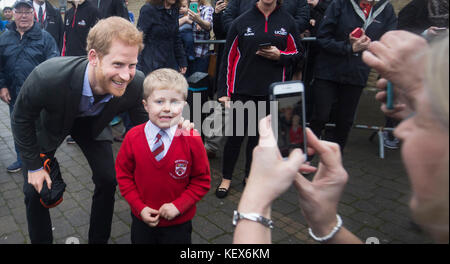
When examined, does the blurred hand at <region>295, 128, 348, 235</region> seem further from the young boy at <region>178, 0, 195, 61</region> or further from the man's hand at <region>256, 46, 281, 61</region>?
the young boy at <region>178, 0, 195, 61</region>

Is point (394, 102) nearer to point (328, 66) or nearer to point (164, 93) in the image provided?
point (164, 93)

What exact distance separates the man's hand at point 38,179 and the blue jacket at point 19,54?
2.32 meters

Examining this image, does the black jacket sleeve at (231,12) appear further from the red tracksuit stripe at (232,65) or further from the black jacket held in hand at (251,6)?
the red tracksuit stripe at (232,65)

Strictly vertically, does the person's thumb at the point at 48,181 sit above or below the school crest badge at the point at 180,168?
below

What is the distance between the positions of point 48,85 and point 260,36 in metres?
2.11

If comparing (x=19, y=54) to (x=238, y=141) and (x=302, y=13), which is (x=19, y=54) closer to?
(x=238, y=141)

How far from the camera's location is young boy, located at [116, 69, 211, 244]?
211cm

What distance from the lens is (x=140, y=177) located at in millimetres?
2150

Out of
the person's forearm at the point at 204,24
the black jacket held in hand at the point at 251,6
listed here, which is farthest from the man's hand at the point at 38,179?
the person's forearm at the point at 204,24

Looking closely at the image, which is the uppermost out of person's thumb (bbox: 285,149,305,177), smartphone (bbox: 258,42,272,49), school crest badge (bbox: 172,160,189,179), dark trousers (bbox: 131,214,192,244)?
smartphone (bbox: 258,42,272,49)

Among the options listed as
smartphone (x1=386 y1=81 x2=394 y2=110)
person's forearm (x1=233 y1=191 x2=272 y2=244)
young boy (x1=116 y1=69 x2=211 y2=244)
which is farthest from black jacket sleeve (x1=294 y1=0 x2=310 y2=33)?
person's forearm (x1=233 y1=191 x2=272 y2=244)

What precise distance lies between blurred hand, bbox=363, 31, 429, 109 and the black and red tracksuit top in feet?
6.52

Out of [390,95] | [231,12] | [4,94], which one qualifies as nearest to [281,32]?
[231,12]

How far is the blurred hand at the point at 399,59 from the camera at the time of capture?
53.3 inches
